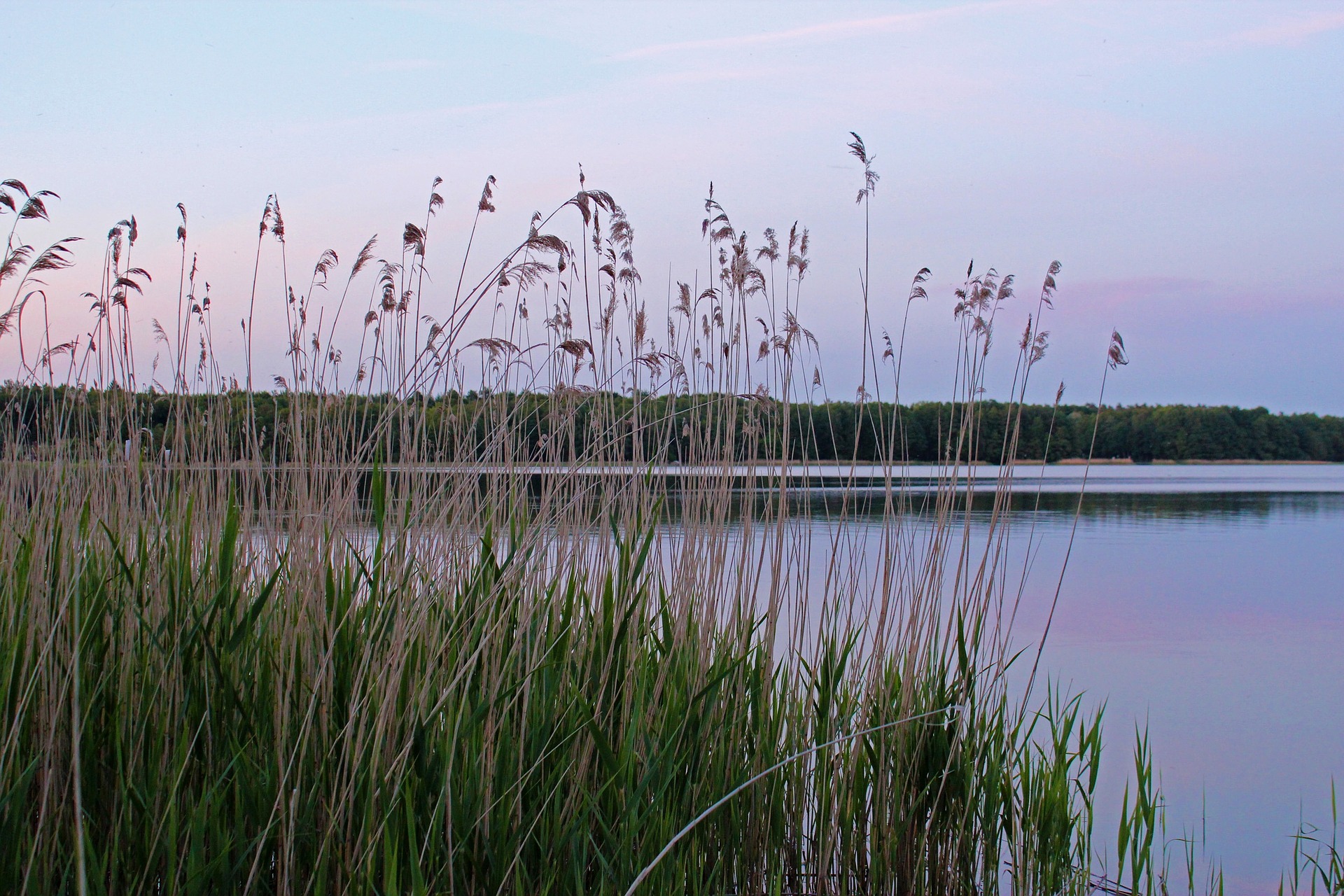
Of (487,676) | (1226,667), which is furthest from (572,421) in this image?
(1226,667)

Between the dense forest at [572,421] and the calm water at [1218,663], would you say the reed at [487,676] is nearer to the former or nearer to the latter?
the dense forest at [572,421]

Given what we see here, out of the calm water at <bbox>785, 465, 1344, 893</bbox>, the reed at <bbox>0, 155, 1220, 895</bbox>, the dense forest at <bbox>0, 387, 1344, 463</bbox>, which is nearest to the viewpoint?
the reed at <bbox>0, 155, 1220, 895</bbox>

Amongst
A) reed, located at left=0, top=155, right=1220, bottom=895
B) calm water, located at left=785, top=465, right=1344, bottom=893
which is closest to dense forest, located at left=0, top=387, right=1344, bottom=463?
reed, located at left=0, top=155, right=1220, bottom=895

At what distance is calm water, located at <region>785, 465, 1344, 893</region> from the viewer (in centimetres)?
387

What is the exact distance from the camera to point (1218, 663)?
5988 millimetres

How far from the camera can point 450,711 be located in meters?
1.77

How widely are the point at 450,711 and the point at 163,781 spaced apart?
646 mm

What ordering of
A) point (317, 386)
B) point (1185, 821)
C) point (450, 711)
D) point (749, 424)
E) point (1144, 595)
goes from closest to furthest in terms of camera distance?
point (450, 711)
point (317, 386)
point (749, 424)
point (1185, 821)
point (1144, 595)

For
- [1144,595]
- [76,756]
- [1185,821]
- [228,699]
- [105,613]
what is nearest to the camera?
[76,756]

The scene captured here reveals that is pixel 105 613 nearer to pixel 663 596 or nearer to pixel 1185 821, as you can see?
pixel 663 596

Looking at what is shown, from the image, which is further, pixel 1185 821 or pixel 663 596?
pixel 1185 821

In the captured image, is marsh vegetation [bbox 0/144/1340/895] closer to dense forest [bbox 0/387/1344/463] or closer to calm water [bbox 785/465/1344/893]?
dense forest [bbox 0/387/1344/463]

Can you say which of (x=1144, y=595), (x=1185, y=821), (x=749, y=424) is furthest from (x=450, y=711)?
(x=1144, y=595)

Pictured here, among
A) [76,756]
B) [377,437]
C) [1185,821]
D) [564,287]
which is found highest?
[564,287]
